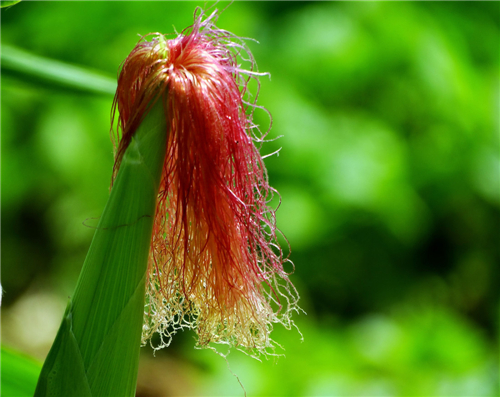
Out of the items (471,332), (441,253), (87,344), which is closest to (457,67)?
(441,253)

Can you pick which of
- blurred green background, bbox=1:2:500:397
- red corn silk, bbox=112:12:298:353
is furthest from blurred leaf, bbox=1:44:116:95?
blurred green background, bbox=1:2:500:397

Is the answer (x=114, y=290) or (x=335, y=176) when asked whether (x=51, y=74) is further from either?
(x=335, y=176)

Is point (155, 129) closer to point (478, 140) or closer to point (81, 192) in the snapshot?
point (81, 192)

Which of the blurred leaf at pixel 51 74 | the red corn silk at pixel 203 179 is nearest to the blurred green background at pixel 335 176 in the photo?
the blurred leaf at pixel 51 74

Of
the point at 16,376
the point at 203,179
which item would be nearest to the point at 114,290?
the point at 203,179

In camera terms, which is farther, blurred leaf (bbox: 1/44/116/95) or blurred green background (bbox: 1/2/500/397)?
blurred green background (bbox: 1/2/500/397)

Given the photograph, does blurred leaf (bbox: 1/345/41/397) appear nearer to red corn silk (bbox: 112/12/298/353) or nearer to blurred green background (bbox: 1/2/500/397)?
red corn silk (bbox: 112/12/298/353)

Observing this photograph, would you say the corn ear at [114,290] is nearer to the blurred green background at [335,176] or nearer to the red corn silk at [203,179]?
the red corn silk at [203,179]
